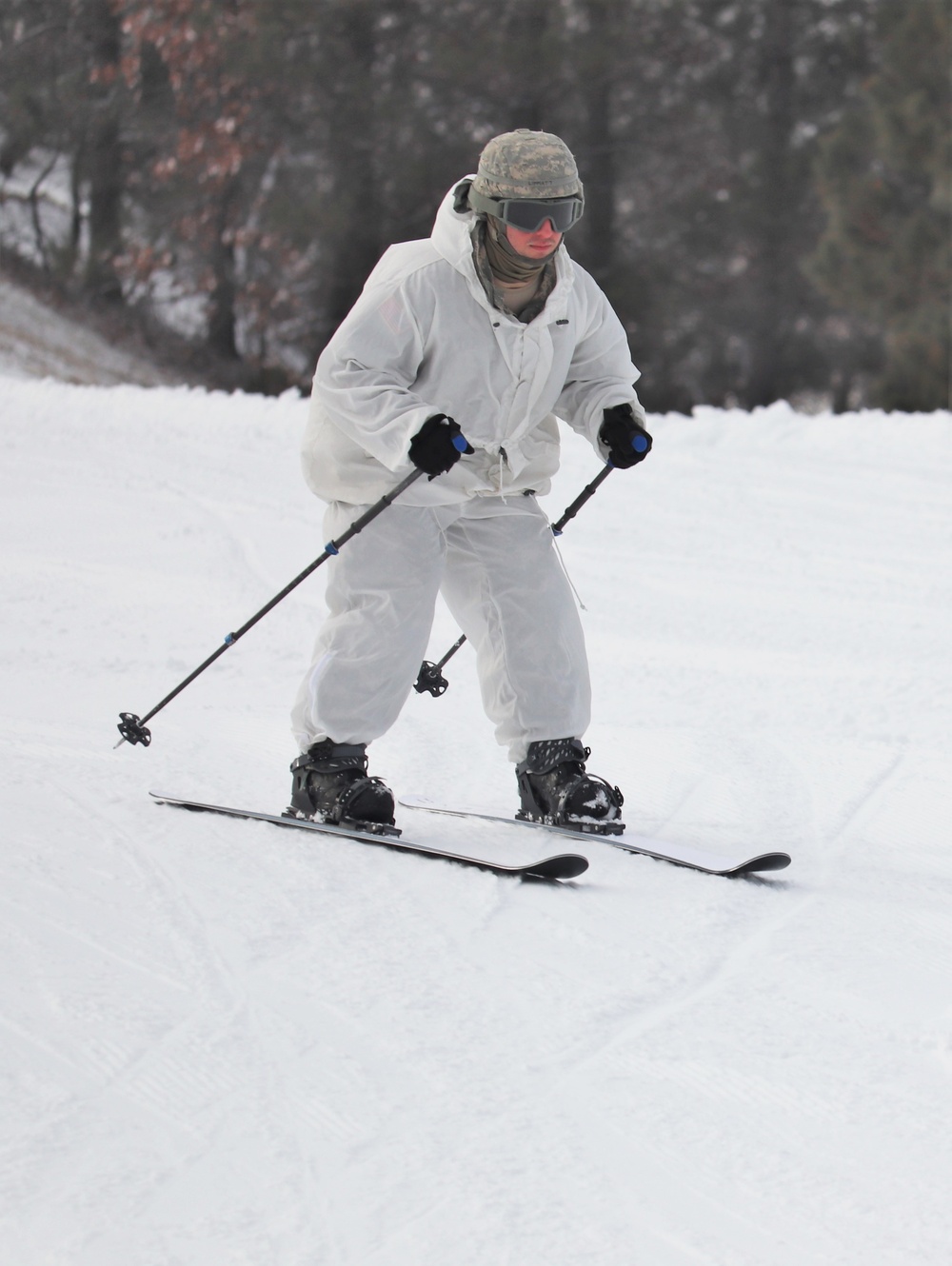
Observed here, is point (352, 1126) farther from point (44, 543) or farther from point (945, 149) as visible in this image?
point (945, 149)

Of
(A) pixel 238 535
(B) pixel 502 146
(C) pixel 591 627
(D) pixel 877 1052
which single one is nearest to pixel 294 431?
(A) pixel 238 535

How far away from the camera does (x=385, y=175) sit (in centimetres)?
1461

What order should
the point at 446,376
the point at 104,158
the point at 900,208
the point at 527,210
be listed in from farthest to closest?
the point at 104,158, the point at 900,208, the point at 446,376, the point at 527,210

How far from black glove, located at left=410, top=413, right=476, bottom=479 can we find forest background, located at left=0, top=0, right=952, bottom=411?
11793 millimetres

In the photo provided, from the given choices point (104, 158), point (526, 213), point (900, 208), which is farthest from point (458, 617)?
point (104, 158)

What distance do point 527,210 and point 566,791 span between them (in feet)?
4.09

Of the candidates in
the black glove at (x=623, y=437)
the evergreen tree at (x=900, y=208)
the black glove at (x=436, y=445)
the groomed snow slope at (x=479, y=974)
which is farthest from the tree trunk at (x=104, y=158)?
the black glove at (x=436, y=445)

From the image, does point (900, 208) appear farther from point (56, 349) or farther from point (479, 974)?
point (479, 974)

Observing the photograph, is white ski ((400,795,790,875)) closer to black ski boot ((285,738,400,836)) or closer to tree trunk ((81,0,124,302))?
black ski boot ((285,738,400,836))

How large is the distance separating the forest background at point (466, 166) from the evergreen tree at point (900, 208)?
0.03 m

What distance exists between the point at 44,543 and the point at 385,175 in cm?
911

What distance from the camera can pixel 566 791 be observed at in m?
3.38

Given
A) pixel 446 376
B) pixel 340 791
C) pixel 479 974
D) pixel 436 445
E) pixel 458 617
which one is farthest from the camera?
pixel 458 617

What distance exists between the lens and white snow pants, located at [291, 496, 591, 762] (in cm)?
331
